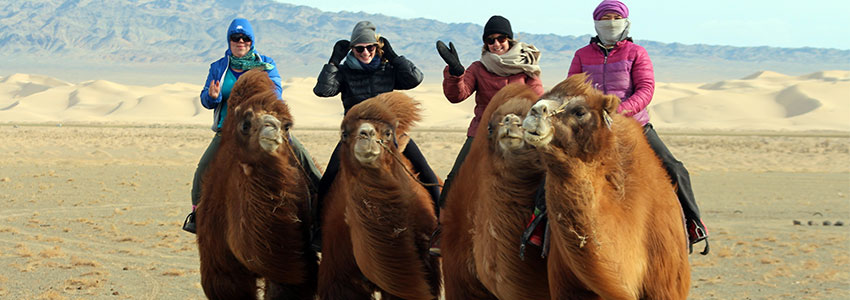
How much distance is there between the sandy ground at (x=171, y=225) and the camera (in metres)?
9.41

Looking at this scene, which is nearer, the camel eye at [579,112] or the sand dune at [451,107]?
the camel eye at [579,112]

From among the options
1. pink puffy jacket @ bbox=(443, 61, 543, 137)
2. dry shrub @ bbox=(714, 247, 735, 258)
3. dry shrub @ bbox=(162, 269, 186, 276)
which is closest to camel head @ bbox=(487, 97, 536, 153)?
pink puffy jacket @ bbox=(443, 61, 543, 137)

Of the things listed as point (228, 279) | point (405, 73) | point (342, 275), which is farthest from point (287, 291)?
point (405, 73)

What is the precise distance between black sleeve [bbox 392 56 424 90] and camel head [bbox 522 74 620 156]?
2485 mm

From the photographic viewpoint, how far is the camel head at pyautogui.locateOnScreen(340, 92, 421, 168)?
516 cm

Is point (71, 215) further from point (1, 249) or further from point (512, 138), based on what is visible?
point (512, 138)

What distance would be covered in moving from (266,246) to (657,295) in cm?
255

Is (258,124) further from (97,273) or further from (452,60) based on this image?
(97,273)

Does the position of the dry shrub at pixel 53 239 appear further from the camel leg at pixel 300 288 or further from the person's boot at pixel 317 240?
the person's boot at pixel 317 240

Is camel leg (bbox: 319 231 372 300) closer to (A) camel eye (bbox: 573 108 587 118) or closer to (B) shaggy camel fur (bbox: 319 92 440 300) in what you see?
(B) shaggy camel fur (bbox: 319 92 440 300)

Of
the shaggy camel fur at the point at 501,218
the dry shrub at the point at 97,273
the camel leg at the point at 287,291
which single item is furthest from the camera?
the dry shrub at the point at 97,273

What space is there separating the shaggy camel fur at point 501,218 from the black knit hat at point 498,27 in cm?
84

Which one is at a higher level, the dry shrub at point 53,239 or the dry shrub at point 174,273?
the dry shrub at point 174,273

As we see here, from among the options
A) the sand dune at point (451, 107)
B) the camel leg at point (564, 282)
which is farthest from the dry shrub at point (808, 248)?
the sand dune at point (451, 107)
